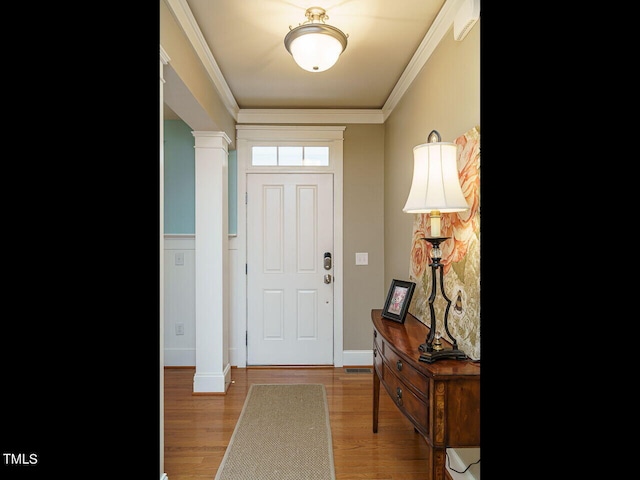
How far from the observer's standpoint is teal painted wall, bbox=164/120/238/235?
11.7 ft

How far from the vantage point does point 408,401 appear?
1.64 m

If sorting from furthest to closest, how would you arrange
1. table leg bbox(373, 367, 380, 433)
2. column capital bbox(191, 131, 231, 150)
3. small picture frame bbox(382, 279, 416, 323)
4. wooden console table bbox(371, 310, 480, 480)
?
column capital bbox(191, 131, 231, 150)
table leg bbox(373, 367, 380, 433)
small picture frame bbox(382, 279, 416, 323)
wooden console table bbox(371, 310, 480, 480)

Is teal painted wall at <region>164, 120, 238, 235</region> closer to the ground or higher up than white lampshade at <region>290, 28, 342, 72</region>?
closer to the ground

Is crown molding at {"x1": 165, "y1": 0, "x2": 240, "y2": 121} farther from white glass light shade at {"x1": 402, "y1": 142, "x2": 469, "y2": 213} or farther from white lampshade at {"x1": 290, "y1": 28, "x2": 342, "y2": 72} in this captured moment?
white glass light shade at {"x1": 402, "y1": 142, "x2": 469, "y2": 213}

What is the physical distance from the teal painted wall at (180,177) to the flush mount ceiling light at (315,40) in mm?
1678

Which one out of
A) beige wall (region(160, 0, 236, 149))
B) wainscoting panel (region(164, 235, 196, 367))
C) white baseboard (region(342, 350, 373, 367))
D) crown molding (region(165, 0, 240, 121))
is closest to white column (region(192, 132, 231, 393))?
beige wall (region(160, 0, 236, 149))

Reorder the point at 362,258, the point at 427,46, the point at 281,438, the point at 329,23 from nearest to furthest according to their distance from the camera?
the point at 329,23
the point at 427,46
the point at 281,438
the point at 362,258

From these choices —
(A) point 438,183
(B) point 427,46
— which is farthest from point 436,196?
(B) point 427,46

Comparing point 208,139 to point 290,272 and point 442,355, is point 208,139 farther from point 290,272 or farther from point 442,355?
point 442,355

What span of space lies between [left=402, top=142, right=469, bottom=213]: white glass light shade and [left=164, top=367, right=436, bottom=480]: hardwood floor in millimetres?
1387

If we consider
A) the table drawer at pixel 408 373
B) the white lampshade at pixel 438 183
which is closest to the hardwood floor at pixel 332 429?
the table drawer at pixel 408 373

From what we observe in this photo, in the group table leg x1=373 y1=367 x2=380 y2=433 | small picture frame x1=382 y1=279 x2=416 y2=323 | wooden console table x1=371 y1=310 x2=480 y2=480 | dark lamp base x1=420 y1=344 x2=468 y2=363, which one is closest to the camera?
wooden console table x1=371 y1=310 x2=480 y2=480

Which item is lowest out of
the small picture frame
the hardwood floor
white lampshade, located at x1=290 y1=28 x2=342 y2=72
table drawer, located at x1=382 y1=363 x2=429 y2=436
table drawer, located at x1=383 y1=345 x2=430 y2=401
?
the hardwood floor

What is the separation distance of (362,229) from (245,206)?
3.67 ft
